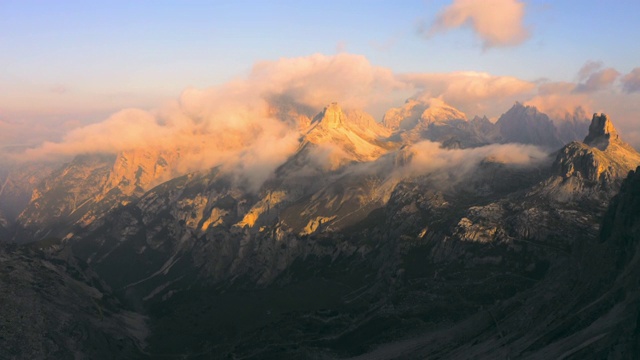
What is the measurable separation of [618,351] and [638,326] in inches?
410

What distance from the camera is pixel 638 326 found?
19800 cm

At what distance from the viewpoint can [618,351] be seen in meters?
200
